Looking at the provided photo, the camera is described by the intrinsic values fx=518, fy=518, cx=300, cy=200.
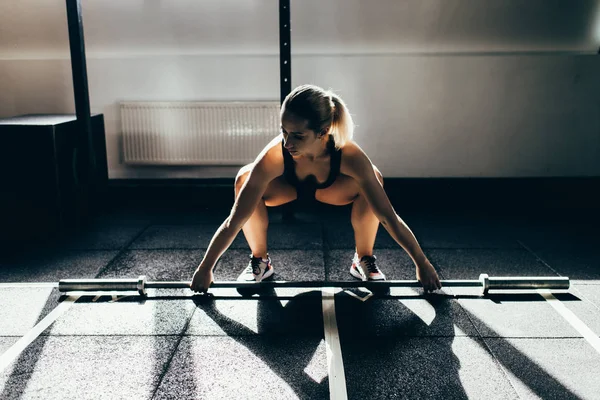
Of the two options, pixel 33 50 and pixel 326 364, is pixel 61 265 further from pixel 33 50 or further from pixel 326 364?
pixel 33 50

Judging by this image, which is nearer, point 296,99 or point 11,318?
point 296,99

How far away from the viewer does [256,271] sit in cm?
249

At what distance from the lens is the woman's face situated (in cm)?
183

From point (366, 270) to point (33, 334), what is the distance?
4.77 ft

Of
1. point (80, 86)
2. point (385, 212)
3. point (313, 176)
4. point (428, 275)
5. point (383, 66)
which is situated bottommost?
point (428, 275)

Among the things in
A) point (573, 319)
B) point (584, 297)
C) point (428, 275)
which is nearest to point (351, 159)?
point (428, 275)

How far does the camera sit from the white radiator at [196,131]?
4012 millimetres

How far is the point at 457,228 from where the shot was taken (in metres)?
3.38

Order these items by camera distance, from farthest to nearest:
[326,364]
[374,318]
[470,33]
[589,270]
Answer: [470,33]
[589,270]
[374,318]
[326,364]

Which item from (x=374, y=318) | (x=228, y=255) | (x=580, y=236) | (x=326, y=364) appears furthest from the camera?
(x=580, y=236)

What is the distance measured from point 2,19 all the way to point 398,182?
3.34m

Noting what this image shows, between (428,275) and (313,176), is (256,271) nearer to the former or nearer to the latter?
(313,176)

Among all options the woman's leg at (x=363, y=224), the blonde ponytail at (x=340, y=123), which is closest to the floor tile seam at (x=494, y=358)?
the woman's leg at (x=363, y=224)

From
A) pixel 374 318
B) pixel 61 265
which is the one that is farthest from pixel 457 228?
pixel 61 265
